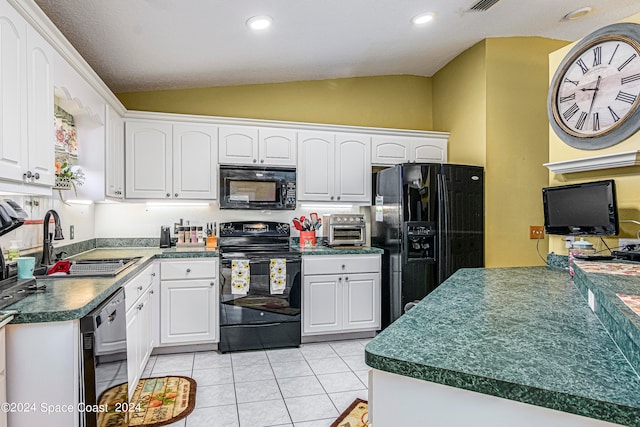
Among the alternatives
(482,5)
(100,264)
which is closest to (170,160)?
(100,264)

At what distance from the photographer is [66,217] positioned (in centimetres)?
298

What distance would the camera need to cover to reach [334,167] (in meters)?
3.93

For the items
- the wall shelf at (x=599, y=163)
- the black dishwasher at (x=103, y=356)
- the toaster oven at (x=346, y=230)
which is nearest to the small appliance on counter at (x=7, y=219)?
the black dishwasher at (x=103, y=356)

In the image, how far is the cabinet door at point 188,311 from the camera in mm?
3203

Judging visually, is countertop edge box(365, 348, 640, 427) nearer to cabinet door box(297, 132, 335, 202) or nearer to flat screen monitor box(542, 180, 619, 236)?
flat screen monitor box(542, 180, 619, 236)

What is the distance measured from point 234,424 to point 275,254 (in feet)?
4.79

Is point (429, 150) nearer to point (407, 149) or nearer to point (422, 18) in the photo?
point (407, 149)

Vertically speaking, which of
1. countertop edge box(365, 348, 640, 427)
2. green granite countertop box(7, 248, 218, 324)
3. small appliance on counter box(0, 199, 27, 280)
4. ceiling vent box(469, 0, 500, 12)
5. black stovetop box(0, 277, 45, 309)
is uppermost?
ceiling vent box(469, 0, 500, 12)

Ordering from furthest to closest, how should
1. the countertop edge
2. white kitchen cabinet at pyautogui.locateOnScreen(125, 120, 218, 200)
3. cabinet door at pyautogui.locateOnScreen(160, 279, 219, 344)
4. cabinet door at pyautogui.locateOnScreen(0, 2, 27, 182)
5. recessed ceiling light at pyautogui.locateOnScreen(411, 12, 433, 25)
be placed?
white kitchen cabinet at pyautogui.locateOnScreen(125, 120, 218, 200)
cabinet door at pyautogui.locateOnScreen(160, 279, 219, 344)
recessed ceiling light at pyautogui.locateOnScreen(411, 12, 433, 25)
cabinet door at pyautogui.locateOnScreen(0, 2, 27, 182)
the countertop edge

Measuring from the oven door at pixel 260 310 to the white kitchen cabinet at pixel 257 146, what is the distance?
3.23 feet

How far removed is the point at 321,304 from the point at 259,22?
2.38m

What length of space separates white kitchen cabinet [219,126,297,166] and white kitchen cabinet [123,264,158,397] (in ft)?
4.14

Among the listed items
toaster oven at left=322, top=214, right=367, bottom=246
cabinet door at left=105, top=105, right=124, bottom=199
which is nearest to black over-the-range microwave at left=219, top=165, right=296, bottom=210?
toaster oven at left=322, top=214, right=367, bottom=246

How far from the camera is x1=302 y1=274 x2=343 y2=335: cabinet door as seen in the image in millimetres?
3490
